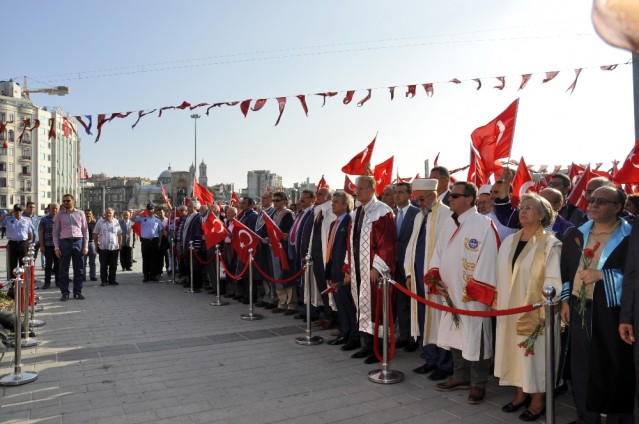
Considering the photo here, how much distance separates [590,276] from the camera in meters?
3.72

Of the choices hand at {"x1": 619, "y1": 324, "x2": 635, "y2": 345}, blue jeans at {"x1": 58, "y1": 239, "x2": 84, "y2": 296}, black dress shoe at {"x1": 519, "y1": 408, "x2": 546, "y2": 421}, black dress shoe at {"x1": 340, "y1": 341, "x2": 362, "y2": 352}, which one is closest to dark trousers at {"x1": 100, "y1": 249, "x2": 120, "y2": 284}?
blue jeans at {"x1": 58, "y1": 239, "x2": 84, "y2": 296}

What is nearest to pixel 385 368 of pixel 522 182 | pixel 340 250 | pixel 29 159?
pixel 340 250

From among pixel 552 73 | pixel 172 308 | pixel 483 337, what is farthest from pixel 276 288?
pixel 552 73

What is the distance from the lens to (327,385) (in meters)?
5.20

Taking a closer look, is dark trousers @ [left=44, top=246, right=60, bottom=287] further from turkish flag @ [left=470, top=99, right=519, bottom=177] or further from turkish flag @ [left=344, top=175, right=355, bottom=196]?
turkish flag @ [left=470, top=99, right=519, bottom=177]

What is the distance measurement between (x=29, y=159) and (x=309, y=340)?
101517 millimetres

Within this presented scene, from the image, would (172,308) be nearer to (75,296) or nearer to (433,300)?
(75,296)

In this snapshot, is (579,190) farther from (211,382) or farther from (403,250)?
(211,382)

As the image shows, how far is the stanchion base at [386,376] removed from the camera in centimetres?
529

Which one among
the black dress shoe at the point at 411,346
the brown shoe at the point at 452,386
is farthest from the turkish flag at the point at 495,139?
the brown shoe at the point at 452,386

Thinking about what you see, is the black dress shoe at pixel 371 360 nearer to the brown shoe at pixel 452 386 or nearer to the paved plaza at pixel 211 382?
the paved plaza at pixel 211 382

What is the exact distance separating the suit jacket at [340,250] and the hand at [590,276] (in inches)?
137

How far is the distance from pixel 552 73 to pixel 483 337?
809cm

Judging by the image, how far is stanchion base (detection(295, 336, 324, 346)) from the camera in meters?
6.88
